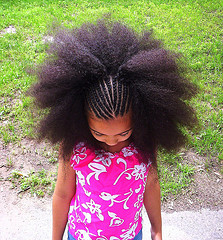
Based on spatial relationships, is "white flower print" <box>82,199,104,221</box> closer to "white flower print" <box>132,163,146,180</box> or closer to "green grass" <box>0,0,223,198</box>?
"white flower print" <box>132,163,146,180</box>

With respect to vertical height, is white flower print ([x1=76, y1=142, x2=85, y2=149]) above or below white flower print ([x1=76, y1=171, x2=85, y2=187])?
above

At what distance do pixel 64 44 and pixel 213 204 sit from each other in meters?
2.20

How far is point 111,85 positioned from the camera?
3.86ft

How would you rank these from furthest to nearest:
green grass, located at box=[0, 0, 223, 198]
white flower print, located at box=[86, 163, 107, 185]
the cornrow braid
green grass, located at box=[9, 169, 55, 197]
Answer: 1. green grass, located at box=[0, 0, 223, 198]
2. green grass, located at box=[9, 169, 55, 197]
3. white flower print, located at box=[86, 163, 107, 185]
4. the cornrow braid

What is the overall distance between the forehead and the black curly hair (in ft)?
0.09

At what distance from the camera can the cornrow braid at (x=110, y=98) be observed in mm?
1175

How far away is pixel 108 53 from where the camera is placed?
125 centimetres

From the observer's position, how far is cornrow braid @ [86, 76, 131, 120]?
46.3 inches

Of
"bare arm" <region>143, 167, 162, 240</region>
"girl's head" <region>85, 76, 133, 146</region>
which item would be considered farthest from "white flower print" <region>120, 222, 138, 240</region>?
"girl's head" <region>85, 76, 133, 146</region>

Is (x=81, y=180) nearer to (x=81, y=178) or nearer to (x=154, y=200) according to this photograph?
(x=81, y=178)

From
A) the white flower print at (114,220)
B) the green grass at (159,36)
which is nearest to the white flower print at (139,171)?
the white flower print at (114,220)

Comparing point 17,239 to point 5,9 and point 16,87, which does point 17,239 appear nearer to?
point 16,87

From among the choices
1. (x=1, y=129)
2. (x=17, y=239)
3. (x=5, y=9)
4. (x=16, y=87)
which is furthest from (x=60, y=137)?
(x=5, y=9)

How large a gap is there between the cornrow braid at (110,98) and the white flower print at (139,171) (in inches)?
14.3
